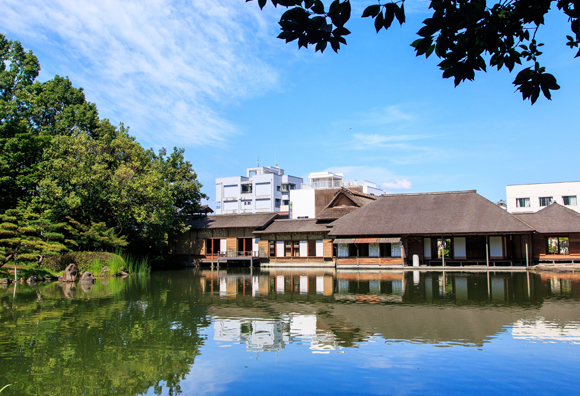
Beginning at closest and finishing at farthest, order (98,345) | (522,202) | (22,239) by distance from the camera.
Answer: (98,345) → (22,239) → (522,202)

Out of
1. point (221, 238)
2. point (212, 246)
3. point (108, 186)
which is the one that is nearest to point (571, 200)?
point (221, 238)

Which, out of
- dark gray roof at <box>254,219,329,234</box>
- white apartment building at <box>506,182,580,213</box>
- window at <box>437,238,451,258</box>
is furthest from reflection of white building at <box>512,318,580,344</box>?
white apartment building at <box>506,182,580,213</box>

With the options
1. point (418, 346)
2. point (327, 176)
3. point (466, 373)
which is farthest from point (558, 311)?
point (327, 176)

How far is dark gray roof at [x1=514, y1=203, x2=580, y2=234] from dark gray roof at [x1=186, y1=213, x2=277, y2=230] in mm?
19593

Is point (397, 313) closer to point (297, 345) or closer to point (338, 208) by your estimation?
point (297, 345)

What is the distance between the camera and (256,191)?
63031 mm

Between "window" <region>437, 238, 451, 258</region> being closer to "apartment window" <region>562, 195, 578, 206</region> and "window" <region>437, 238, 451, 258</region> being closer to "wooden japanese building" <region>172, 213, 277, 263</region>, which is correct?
"wooden japanese building" <region>172, 213, 277, 263</region>

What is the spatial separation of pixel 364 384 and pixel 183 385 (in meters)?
2.74

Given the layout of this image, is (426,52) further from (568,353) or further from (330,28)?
(568,353)

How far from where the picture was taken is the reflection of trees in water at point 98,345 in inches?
257

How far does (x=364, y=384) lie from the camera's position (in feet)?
20.1

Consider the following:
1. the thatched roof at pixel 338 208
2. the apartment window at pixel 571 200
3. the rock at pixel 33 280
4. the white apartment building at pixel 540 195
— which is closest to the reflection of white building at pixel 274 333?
the rock at pixel 33 280

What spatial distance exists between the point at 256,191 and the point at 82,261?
1529 inches

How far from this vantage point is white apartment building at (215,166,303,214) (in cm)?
6228
